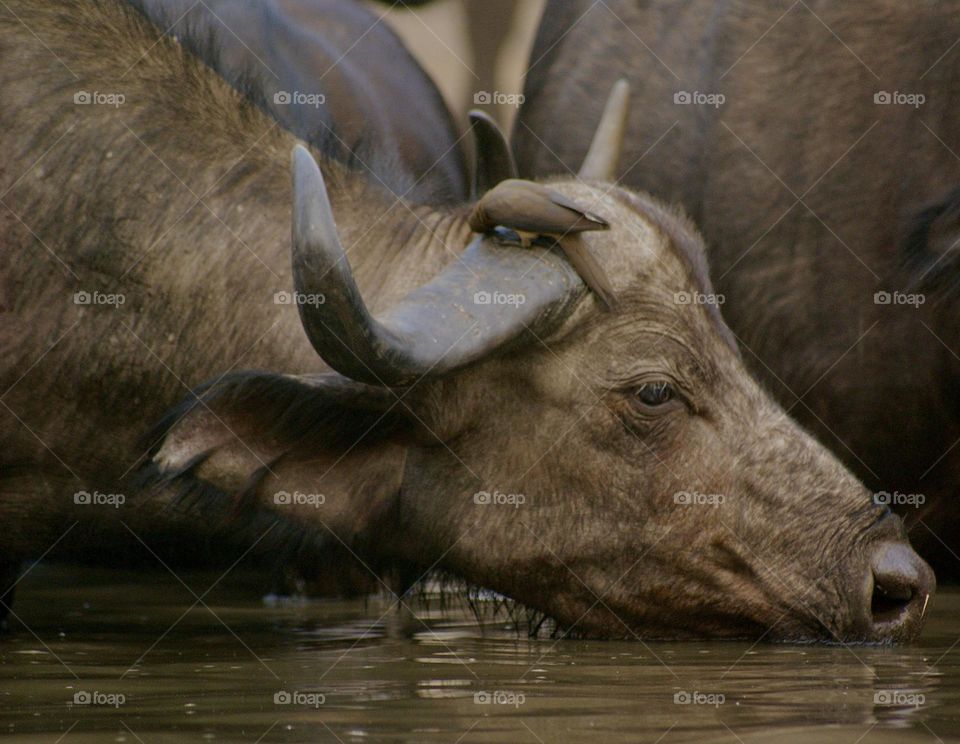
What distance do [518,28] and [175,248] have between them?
9.84 meters

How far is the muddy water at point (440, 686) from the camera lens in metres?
4.14

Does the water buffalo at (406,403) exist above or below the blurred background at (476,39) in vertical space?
below

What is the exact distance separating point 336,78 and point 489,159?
8.21ft

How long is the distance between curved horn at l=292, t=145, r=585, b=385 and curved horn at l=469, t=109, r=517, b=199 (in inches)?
34.0

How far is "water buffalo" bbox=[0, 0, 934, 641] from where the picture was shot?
5.65 m

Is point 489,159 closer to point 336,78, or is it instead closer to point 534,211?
point 534,211

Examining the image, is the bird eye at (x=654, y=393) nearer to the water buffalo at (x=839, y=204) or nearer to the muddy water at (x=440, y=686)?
the muddy water at (x=440, y=686)

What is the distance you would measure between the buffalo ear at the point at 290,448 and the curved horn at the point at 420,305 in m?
0.30

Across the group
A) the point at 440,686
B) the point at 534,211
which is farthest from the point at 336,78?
the point at 440,686

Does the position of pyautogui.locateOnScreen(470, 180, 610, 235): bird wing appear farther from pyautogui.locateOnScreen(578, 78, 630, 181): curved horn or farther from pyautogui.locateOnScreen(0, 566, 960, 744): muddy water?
pyautogui.locateOnScreen(0, 566, 960, 744): muddy water

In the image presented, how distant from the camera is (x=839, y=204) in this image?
7.71m

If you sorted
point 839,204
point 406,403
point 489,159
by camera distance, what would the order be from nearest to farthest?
point 406,403
point 489,159
point 839,204

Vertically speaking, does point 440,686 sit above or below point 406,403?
below

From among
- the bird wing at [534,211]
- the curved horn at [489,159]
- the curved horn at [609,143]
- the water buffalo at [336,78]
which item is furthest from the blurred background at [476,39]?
the bird wing at [534,211]
